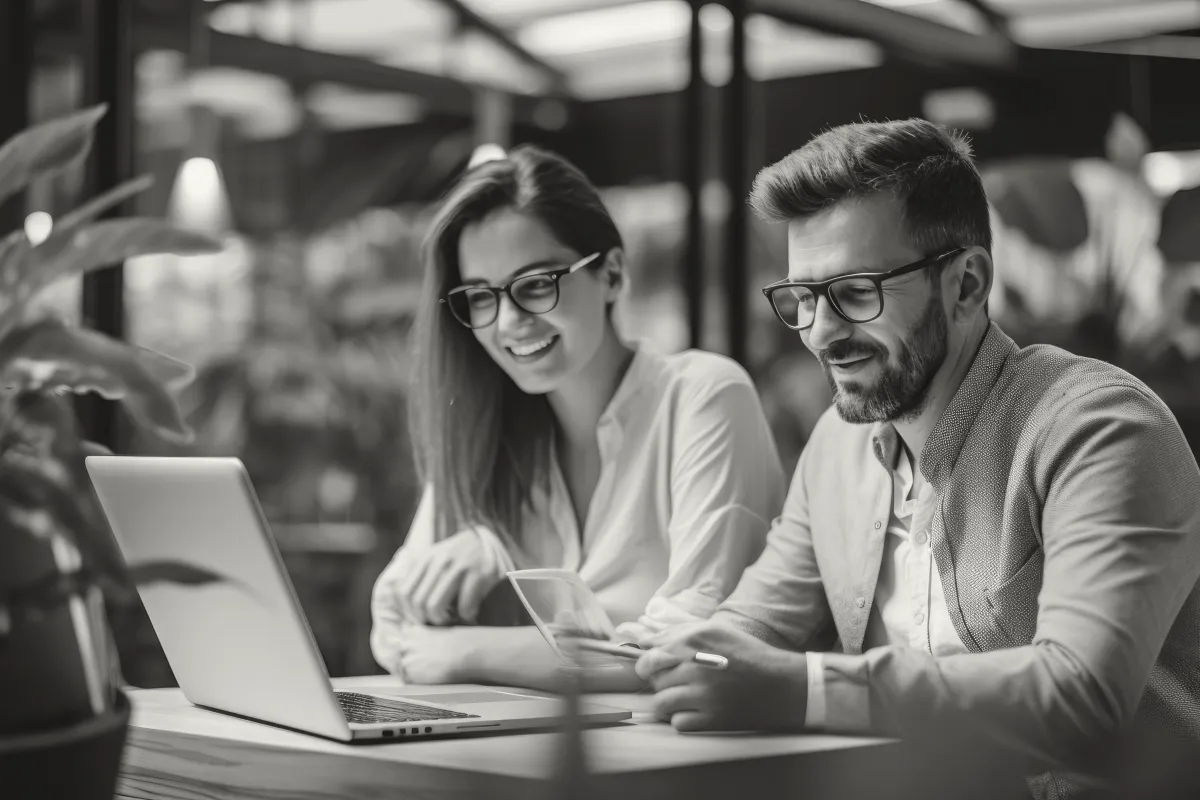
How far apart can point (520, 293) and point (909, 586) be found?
32.8 inches

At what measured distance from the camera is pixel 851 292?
1.78 m

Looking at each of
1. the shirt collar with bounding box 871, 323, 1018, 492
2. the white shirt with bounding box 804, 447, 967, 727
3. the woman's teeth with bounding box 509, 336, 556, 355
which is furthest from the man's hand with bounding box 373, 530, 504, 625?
the shirt collar with bounding box 871, 323, 1018, 492

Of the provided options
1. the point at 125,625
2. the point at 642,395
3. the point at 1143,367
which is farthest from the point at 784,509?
the point at 1143,367

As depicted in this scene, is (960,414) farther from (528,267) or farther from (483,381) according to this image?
(483,381)

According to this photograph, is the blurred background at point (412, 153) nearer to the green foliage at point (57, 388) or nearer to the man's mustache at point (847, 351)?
the man's mustache at point (847, 351)

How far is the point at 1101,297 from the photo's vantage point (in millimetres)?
3359

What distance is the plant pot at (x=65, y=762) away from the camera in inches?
38.4

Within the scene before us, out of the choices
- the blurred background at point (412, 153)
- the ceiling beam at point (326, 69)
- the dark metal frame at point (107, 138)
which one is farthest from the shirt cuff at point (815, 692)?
the ceiling beam at point (326, 69)

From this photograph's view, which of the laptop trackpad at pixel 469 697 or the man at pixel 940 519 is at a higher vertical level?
the man at pixel 940 519

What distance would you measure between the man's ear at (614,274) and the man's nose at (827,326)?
2.19 ft

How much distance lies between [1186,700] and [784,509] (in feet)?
2.08

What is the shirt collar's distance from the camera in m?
1.77

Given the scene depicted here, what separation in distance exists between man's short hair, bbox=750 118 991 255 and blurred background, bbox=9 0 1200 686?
162 centimetres

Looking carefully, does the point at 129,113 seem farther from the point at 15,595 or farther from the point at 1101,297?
the point at 15,595
